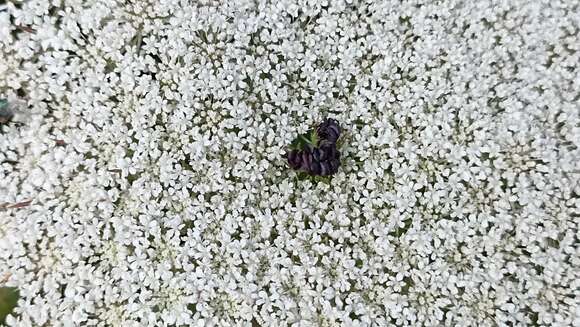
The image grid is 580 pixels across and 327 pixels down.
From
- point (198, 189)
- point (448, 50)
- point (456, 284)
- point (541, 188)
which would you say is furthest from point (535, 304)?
point (198, 189)

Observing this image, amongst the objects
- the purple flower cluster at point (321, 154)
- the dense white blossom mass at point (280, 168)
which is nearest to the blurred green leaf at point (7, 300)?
the dense white blossom mass at point (280, 168)

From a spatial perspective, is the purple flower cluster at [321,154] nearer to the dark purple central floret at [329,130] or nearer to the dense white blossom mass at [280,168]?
the dark purple central floret at [329,130]

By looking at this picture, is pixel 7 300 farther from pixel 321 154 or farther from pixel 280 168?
pixel 321 154

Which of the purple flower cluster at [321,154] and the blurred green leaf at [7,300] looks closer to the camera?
the purple flower cluster at [321,154]

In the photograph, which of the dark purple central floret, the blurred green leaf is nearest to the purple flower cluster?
the dark purple central floret

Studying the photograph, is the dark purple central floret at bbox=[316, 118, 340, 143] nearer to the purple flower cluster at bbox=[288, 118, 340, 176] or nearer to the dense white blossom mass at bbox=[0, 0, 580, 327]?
the purple flower cluster at bbox=[288, 118, 340, 176]

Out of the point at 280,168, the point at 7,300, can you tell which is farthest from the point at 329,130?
the point at 7,300
